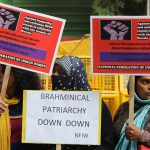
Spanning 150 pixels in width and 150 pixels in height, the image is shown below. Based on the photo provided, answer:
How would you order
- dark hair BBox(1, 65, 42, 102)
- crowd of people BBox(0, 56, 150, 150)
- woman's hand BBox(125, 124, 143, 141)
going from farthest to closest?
dark hair BBox(1, 65, 42, 102)
crowd of people BBox(0, 56, 150, 150)
woman's hand BBox(125, 124, 143, 141)

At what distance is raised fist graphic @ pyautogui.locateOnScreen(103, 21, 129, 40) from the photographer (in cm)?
379

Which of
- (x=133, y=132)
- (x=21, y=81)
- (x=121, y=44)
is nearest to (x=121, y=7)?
(x=21, y=81)

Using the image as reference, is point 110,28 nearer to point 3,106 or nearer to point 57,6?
point 3,106

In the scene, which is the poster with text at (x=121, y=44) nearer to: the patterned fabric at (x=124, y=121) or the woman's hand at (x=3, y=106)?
the patterned fabric at (x=124, y=121)

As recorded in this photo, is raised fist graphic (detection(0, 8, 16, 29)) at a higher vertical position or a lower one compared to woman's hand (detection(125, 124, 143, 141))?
higher

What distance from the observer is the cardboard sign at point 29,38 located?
3.82 m

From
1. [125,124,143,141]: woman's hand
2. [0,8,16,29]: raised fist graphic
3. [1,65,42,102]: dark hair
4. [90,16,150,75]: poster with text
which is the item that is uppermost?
[0,8,16,29]: raised fist graphic

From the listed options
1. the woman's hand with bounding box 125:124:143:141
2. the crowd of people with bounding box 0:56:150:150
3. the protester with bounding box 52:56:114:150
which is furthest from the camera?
the protester with bounding box 52:56:114:150

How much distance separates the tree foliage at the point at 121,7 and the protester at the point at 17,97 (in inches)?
145

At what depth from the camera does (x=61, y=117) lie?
3.91m

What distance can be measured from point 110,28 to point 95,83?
1602mm

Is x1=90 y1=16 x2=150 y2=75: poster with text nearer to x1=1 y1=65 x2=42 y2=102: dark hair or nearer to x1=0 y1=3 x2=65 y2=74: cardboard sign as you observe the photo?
x1=0 y1=3 x2=65 y2=74: cardboard sign

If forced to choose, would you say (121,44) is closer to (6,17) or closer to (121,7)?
(6,17)

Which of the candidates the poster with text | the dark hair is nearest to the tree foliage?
the dark hair
